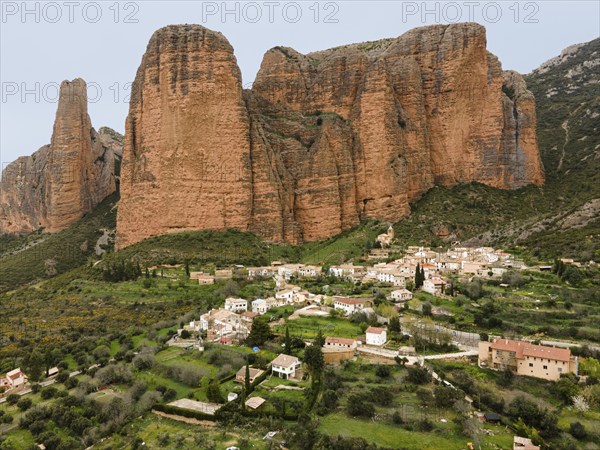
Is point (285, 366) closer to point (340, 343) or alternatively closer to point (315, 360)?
point (315, 360)

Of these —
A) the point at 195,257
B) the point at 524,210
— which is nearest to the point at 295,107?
the point at 195,257

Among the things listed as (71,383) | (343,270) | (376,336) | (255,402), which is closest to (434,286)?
(343,270)

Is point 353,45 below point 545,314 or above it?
above

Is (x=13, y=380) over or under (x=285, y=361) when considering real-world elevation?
under

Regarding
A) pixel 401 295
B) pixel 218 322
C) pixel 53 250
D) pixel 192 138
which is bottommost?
pixel 218 322

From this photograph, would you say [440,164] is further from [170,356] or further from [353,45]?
[170,356]

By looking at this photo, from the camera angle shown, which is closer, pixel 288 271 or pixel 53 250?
pixel 288 271
